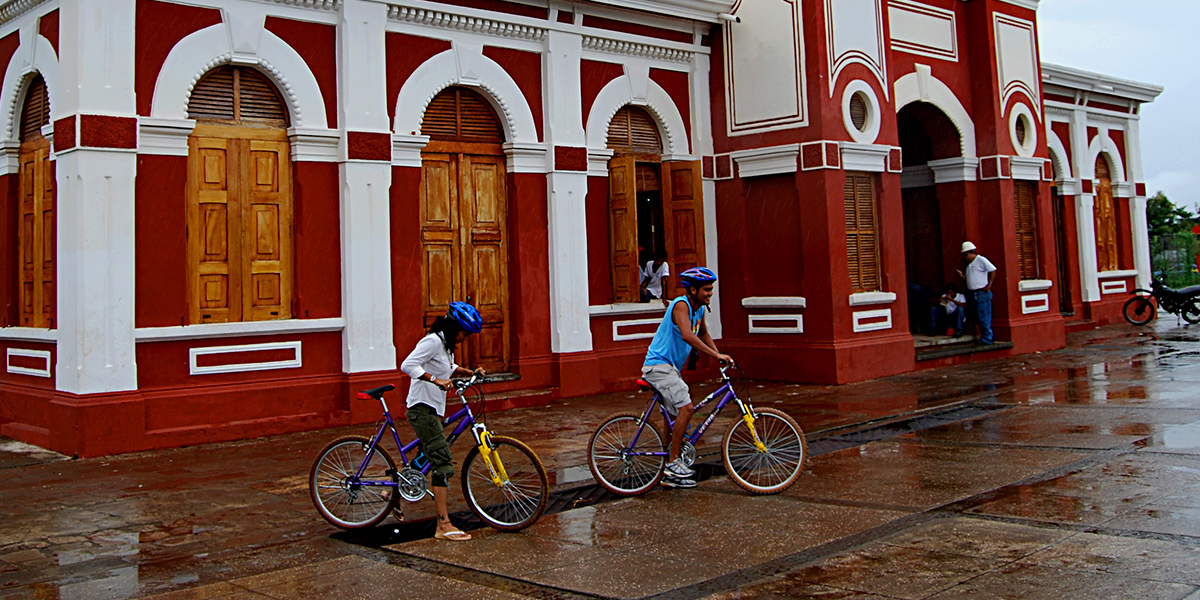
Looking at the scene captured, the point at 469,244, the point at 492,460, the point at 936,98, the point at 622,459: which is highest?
the point at 936,98

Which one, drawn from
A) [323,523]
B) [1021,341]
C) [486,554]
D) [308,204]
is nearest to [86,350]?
[308,204]

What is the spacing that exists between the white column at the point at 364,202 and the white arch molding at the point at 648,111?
3414 mm

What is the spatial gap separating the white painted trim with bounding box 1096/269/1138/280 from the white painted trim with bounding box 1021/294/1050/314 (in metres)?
5.91

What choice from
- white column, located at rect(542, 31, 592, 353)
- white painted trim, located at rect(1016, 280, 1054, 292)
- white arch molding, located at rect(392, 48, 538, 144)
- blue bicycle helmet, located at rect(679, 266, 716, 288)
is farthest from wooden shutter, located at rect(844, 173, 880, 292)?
blue bicycle helmet, located at rect(679, 266, 716, 288)

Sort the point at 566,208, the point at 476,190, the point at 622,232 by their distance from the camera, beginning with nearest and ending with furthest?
the point at 476,190, the point at 566,208, the point at 622,232

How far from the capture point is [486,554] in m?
6.33

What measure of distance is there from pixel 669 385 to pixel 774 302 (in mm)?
7684

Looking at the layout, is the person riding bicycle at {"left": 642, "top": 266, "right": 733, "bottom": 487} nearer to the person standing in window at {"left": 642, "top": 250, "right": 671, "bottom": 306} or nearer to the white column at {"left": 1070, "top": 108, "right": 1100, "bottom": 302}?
the person standing in window at {"left": 642, "top": 250, "right": 671, "bottom": 306}

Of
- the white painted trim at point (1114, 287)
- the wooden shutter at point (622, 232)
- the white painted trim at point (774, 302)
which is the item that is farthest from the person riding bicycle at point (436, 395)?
the white painted trim at point (1114, 287)

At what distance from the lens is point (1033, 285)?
18109 millimetres

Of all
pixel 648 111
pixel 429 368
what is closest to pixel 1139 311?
pixel 648 111

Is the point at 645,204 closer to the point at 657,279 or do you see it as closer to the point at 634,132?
the point at 634,132

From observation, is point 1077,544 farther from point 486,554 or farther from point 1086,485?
point 486,554

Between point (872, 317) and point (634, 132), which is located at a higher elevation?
point (634, 132)
